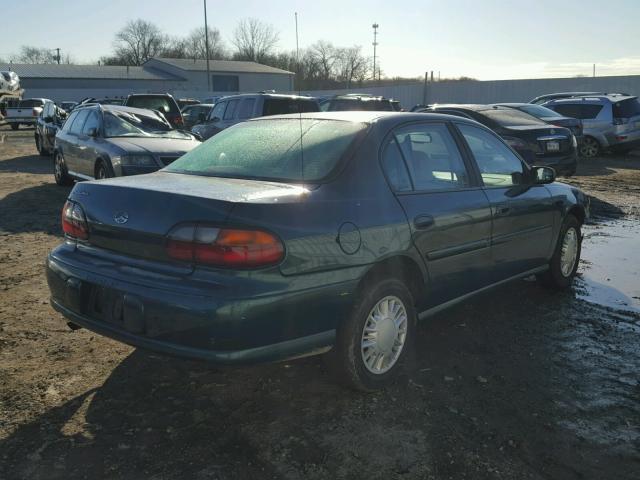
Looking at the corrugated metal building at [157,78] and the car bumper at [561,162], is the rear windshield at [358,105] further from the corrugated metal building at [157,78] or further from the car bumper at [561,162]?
the corrugated metal building at [157,78]

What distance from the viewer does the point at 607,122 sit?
16.4 m

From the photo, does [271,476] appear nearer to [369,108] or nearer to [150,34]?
[369,108]

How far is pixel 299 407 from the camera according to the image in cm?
323

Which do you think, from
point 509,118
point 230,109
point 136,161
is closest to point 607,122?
point 509,118

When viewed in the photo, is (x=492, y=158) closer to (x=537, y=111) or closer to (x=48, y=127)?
(x=537, y=111)

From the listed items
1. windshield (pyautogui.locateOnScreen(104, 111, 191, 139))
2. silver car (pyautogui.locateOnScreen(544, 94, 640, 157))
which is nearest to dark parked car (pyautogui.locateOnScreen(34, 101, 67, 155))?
windshield (pyautogui.locateOnScreen(104, 111, 191, 139))

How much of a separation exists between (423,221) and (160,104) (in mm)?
15690

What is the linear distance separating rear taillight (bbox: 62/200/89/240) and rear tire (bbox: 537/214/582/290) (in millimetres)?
3853

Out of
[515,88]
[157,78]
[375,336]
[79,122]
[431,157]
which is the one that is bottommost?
[375,336]

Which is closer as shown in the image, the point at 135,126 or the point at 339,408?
the point at 339,408

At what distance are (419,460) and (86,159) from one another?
8.49 m

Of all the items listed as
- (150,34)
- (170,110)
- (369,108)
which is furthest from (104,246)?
(150,34)

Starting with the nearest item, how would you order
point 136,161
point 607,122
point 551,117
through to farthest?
1. point 136,161
2. point 551,117
3. point 607,122

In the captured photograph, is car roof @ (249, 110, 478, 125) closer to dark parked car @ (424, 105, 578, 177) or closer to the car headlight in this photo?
the car headlight
